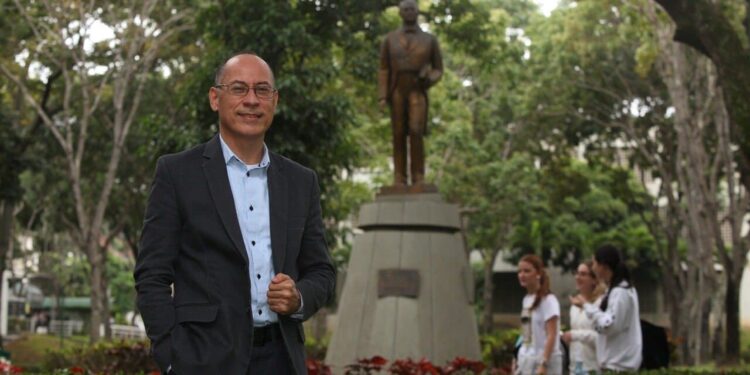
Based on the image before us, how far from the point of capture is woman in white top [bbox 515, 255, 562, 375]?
7863 mm

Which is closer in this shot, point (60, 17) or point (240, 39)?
point (240, 39)

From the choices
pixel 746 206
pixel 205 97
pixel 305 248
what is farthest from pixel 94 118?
pixel 305 248

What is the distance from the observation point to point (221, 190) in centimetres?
353

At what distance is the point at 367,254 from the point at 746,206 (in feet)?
40.0

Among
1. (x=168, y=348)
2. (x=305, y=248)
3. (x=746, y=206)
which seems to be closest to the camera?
(x=168, y=348)

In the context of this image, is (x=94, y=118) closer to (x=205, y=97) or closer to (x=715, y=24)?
(x=205, y=97)

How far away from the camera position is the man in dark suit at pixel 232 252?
3396mm

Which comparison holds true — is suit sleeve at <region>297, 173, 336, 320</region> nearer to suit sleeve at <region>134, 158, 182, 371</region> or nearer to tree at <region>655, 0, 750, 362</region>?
suit sleeve at <region>134, 158, 182, 371</region>

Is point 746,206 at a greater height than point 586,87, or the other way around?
point 586,87

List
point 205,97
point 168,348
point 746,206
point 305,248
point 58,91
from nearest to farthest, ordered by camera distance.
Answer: point 168,348 < point 305,248 < point 205,97 < point 746,206 < point 58,91

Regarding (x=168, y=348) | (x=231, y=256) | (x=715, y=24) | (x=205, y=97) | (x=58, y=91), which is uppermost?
(x=58, y=91)

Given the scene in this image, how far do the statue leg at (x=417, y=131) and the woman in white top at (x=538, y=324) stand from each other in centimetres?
425

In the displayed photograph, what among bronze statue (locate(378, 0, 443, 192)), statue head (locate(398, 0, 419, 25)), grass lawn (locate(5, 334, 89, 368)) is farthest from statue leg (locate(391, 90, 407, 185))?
grass lawn (locate(5, 334, 89, 368))

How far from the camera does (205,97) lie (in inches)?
659
